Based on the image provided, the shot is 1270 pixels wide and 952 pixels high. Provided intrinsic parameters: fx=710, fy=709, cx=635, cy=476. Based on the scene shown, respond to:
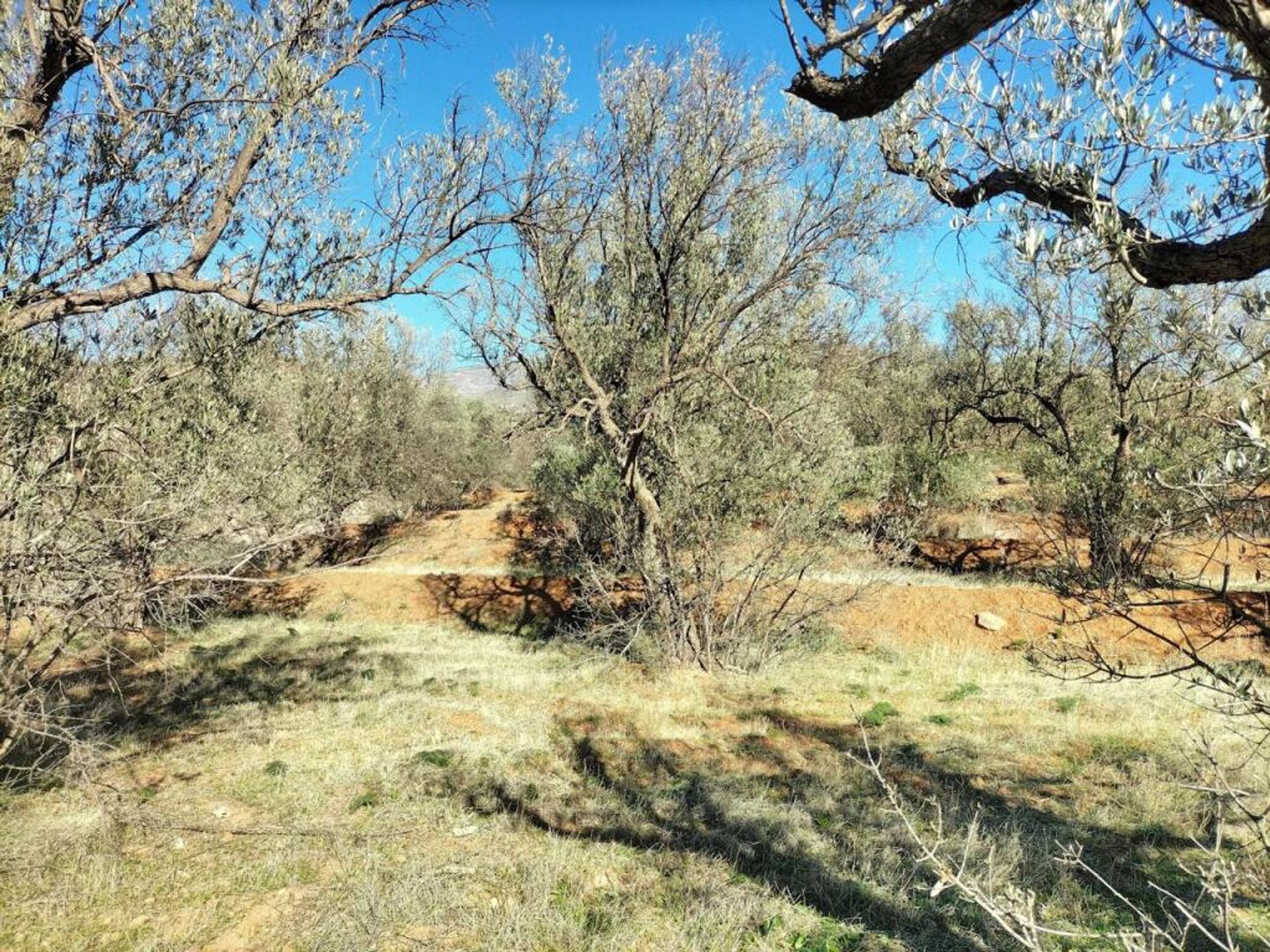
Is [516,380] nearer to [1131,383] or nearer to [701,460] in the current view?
[701,460]

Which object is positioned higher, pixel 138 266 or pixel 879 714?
pixel 138 266

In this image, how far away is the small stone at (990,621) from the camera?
14320 mm

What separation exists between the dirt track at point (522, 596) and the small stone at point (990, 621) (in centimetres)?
11

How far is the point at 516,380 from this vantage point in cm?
1234

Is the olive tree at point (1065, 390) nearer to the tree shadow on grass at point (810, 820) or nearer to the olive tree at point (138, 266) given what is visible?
the tree shadow on grass at point (810, 820)

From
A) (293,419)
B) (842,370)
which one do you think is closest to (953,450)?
(842,370)

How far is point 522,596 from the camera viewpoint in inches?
705

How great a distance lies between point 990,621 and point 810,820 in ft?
31.3

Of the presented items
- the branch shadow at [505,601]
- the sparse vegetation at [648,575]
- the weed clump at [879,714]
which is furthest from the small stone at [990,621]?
the branch shadow at [505,601]

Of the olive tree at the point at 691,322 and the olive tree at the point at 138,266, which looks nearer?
the olive tree at the point at 138,266

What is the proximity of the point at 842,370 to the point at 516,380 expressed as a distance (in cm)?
612

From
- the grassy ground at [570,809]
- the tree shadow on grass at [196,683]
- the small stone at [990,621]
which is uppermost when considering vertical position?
the small stone at [990,621]

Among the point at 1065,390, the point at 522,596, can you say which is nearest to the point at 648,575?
the point at 522,596

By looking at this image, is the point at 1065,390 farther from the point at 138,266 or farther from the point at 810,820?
the point at 138,266
